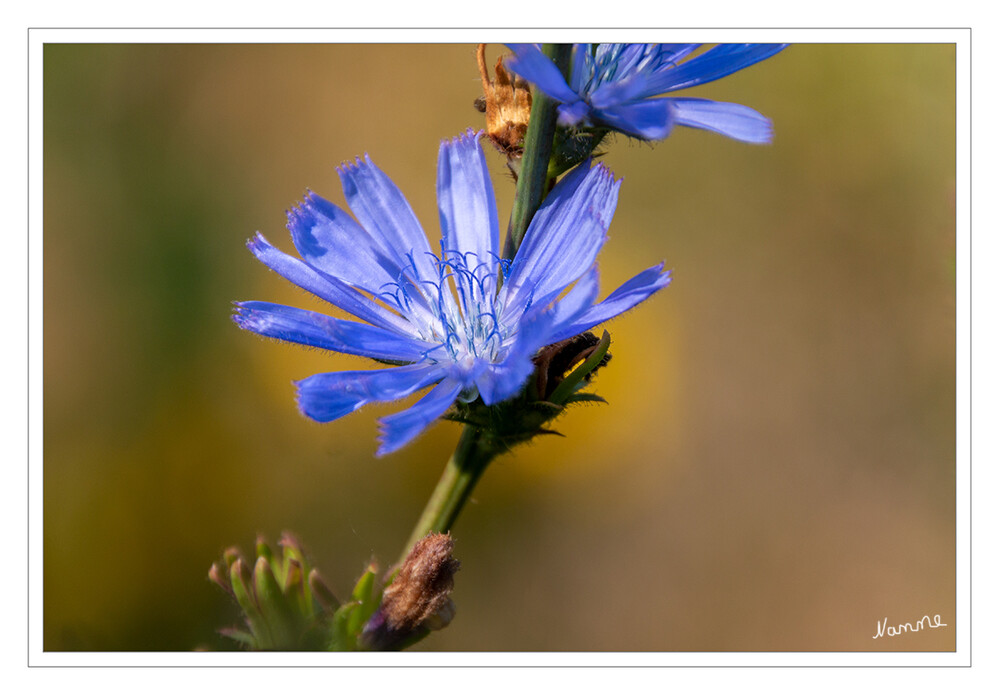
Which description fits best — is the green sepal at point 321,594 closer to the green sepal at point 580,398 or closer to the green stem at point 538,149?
the green sepal at point 580,398

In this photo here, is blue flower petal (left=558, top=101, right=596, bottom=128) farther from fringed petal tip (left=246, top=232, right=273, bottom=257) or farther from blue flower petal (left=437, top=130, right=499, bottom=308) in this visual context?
fringed petal tip (left=246, top=232, right=273, bottom=257)

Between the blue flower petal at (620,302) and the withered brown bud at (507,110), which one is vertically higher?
the withered brown bud at (507,110)
